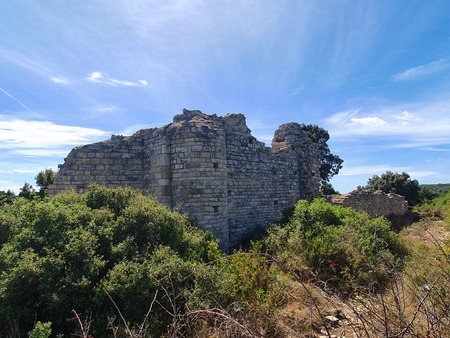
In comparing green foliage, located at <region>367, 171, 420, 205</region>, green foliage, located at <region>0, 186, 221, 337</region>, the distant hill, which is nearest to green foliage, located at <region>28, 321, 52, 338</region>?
green foliage, located at <region>0, 186, 221, 337</region>

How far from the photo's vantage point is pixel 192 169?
27.7ft

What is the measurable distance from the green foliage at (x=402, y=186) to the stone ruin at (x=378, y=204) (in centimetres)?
563

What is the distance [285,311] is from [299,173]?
376 inches

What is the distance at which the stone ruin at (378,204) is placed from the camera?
49.0ft

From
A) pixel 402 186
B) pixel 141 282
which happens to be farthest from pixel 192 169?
pixel 402 186

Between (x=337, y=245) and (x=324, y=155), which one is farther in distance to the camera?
(x=324, y=155)

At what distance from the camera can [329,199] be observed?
14.9m

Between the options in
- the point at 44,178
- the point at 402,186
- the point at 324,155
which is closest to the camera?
the point at 44,178

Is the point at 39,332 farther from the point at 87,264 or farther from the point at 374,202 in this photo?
the point at 374,202

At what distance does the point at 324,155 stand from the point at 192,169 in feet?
84.3

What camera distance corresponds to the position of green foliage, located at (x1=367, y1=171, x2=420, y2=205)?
25797mm

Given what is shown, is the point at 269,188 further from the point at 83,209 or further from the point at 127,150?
the point at 83,209

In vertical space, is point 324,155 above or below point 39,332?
above

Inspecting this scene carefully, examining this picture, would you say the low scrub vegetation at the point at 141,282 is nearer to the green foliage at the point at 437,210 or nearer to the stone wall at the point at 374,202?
the green foliage at the point at 437,210
